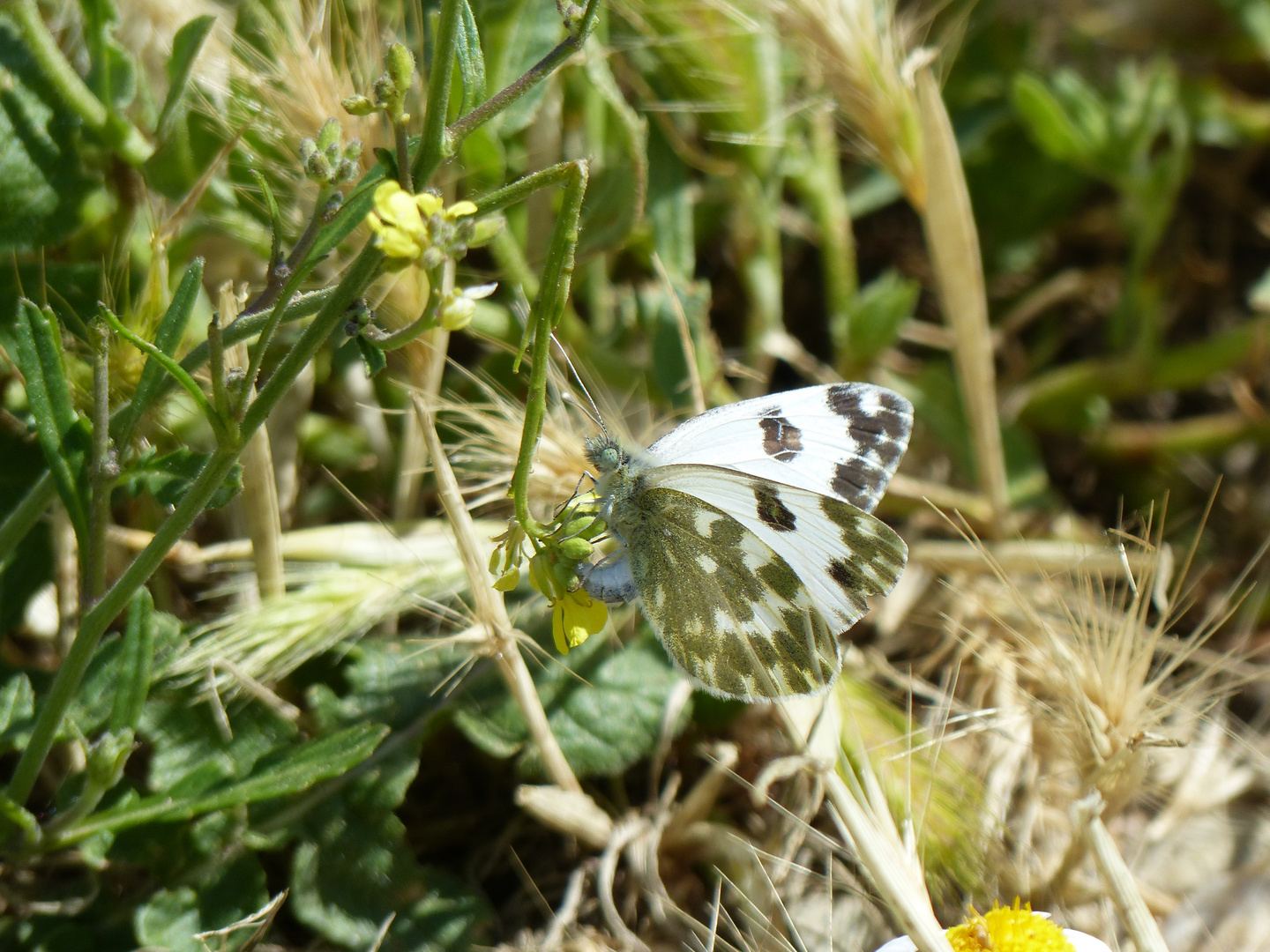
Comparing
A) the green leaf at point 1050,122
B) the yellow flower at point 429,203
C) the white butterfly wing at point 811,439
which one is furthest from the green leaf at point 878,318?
the yellow flower at point 429,203

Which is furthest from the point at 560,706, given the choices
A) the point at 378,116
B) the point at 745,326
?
the point at 745,326

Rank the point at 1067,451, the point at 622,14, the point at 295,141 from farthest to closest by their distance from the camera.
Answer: the point at 1067,451 < the point at 622,14 < the point at 295,141

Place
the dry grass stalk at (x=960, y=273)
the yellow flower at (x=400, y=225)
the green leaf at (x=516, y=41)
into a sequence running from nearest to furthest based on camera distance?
the yellow flower at (x=400, y=225), the green leaf at (x=516, y=41), the dry grass stalk at (x=960, y=273)

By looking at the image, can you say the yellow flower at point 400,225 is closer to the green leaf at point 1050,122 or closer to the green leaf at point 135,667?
the green leaf at point 135,667

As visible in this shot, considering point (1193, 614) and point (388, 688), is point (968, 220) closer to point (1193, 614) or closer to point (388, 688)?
point (1193, 614)

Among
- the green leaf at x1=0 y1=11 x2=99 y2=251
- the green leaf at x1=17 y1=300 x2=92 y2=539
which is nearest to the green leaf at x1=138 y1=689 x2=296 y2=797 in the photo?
the green leaf at x1=17 y1=300 x2=92 y2=539
